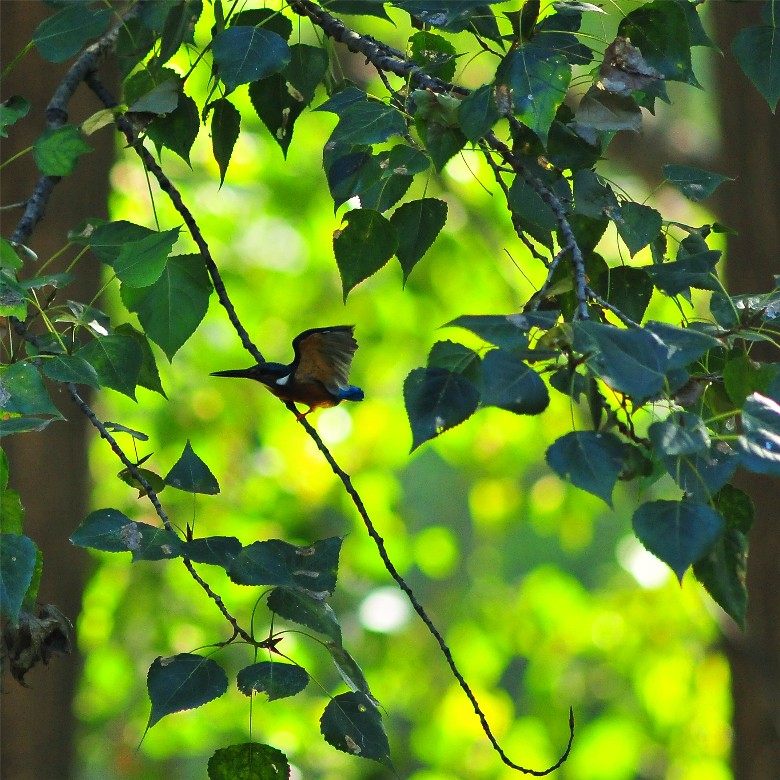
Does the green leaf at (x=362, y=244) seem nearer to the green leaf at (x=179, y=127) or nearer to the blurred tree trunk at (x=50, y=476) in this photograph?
the green leaf at (x=179, y=127)

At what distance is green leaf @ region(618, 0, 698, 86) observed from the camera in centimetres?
91

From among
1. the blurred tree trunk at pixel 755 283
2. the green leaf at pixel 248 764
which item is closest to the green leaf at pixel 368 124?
the green leaf at pixel 248 764

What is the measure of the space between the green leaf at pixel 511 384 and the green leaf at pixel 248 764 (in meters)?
0.46

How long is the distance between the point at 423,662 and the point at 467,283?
74.9 inches

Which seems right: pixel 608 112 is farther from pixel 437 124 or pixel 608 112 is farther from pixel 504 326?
pixel 504 326

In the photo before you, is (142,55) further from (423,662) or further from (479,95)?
(423,662)

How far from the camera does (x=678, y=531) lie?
626 mm

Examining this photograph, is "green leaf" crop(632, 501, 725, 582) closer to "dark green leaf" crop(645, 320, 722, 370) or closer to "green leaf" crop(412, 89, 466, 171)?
"dark green leaf" crop(645, 320, 722, 370)

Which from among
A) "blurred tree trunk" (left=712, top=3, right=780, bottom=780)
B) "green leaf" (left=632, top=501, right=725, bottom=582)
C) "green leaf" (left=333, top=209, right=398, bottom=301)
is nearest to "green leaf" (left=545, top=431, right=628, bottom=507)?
"green leaf" (left=632, top=501, right=725, bottom=582)

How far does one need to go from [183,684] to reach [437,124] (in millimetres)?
558

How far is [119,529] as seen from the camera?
89cm

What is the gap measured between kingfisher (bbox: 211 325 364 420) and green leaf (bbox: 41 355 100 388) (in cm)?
31

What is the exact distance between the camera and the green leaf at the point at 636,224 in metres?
0.92

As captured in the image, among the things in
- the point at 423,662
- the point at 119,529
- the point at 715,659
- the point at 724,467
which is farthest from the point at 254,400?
the point at 724,467
